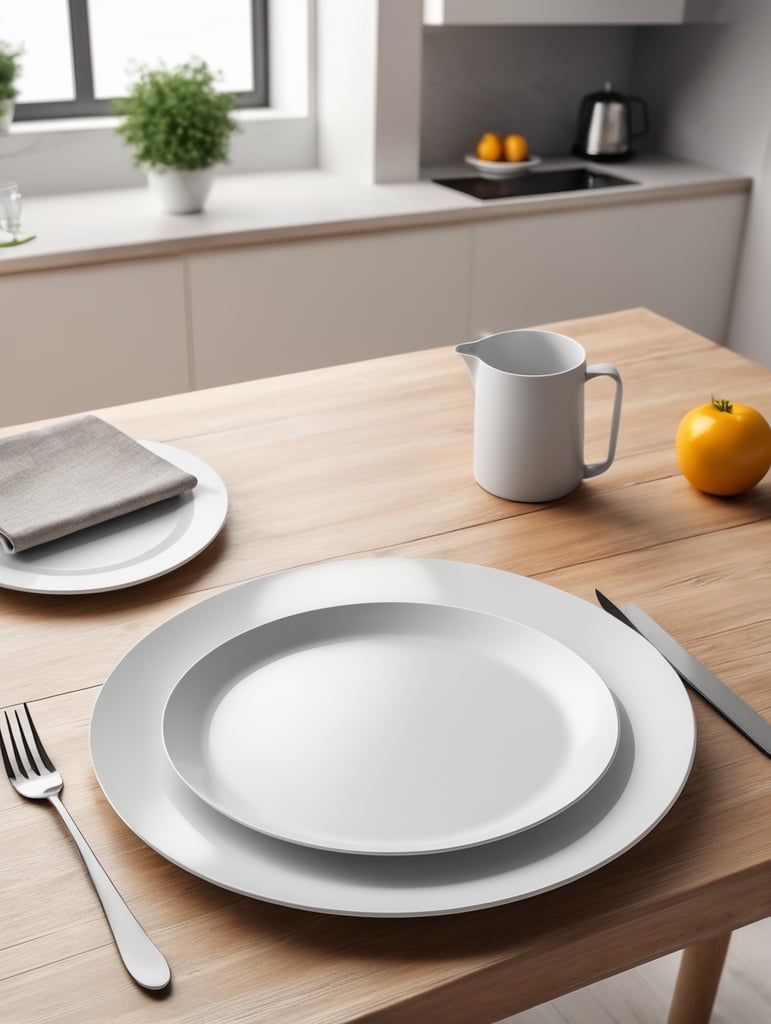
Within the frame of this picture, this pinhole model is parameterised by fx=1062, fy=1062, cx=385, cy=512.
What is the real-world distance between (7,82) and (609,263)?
1533mm

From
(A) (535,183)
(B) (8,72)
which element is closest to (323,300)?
(A) (535,183)

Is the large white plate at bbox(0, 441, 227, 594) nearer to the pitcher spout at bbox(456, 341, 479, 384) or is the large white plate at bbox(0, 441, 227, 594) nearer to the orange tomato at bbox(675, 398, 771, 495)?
the pitcher spout at bbox(456, 341, 479, 384)

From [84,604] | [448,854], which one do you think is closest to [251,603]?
[84,604]

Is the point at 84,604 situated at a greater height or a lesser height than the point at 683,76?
lesser

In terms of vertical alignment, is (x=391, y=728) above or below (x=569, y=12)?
below

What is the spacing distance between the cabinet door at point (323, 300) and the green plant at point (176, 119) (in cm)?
28

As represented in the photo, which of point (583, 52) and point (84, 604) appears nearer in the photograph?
point (84, 604)

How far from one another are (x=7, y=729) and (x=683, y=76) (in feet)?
9.70

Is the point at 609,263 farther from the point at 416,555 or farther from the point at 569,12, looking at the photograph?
the point at 416,555

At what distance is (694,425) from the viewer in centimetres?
106

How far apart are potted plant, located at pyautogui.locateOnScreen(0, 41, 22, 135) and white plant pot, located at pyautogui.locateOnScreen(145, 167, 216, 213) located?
15.6 inches

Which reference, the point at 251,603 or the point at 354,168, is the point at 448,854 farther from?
the point at 354,168

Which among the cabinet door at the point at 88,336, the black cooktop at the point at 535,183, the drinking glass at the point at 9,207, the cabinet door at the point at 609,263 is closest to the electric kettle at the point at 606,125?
the black cooktop at the point at 535,183

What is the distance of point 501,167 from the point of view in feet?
9.33
